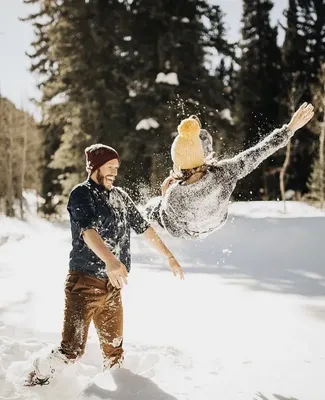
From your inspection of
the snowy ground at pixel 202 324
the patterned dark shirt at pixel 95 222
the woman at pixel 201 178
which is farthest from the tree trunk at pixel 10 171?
the woman at pixel 201 178

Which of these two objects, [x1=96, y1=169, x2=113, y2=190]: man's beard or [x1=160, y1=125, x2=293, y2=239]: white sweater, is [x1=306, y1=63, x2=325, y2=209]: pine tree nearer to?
[x1=160, y1=125, x2=293, y2=239]: white sweater

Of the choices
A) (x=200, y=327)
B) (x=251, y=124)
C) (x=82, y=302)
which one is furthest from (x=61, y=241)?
(x=251, y=124)

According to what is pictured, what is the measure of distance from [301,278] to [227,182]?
3983mm

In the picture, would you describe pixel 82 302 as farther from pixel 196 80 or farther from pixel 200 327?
pixel 196 80

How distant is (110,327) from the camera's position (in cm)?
325

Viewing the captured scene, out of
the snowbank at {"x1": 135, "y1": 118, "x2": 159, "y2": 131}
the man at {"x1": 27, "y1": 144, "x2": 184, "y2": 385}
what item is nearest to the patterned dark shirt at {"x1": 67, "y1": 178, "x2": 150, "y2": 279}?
the man at {"x1": 27, "y1": 144, "x2": 184, "y2": 385}

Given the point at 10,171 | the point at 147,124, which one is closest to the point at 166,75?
the point at 147,124

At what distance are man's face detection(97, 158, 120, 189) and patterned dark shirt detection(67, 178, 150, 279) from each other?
43 mm

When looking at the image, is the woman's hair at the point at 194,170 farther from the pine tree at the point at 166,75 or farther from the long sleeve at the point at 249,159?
the pine tree at the point at 166,75

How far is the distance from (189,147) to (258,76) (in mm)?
29259

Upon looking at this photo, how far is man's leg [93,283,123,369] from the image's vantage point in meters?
3.24

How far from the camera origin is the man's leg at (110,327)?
324cm

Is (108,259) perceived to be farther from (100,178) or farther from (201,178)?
(201,178)

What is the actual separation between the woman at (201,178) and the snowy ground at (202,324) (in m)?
1.05
